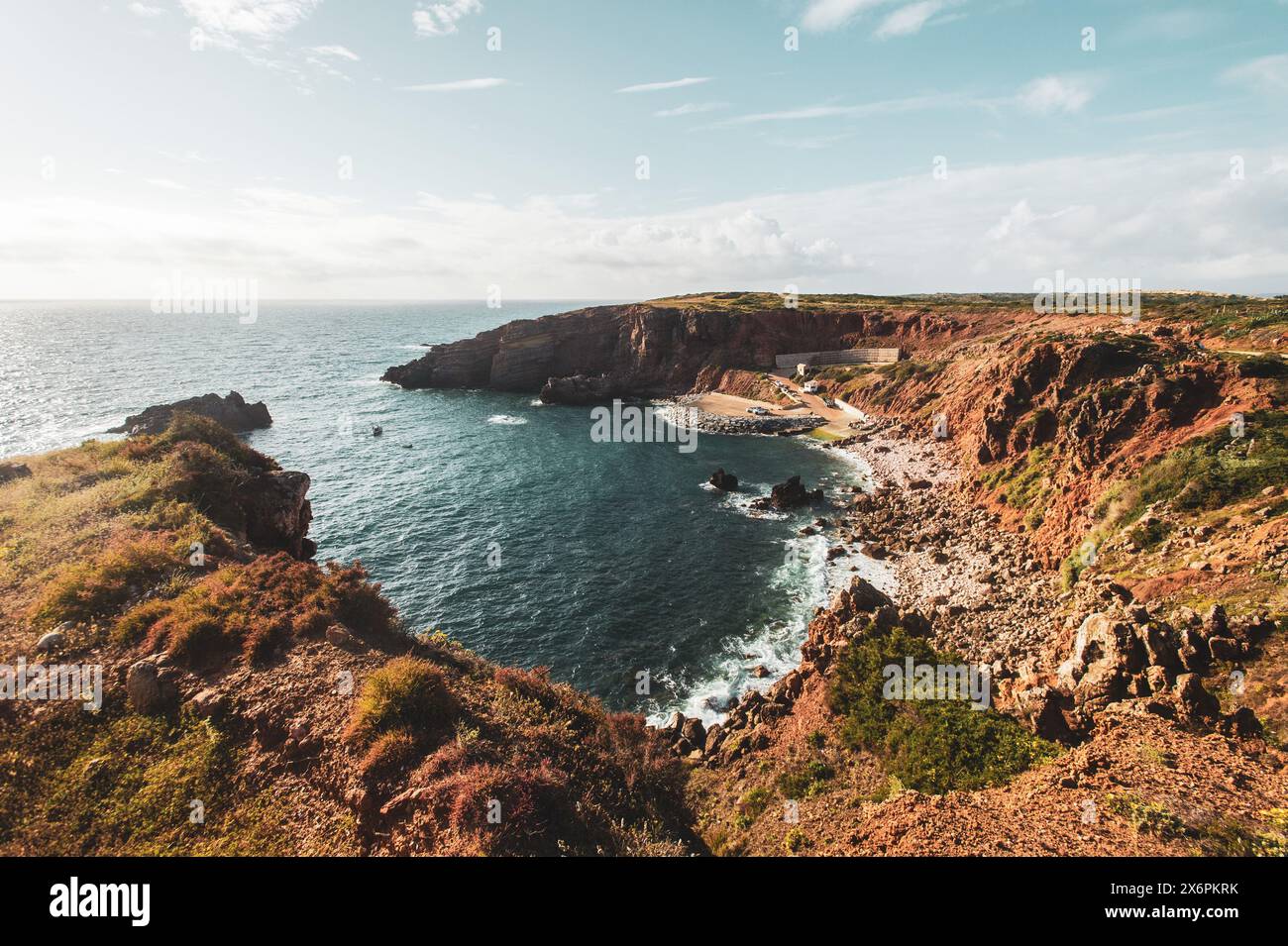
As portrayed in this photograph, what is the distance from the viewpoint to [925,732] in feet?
60.2

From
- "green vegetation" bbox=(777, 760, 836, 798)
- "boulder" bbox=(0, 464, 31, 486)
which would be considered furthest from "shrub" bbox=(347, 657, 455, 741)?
"boulder" bbox=(0, 464, 31, 486)

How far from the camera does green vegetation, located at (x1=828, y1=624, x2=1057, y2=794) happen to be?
16.6 meters

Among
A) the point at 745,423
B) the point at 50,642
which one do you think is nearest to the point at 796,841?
the point at 50,642

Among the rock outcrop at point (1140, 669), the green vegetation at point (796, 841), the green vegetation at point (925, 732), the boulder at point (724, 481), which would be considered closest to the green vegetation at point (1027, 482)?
the rock outcrop at point (1140, 669)

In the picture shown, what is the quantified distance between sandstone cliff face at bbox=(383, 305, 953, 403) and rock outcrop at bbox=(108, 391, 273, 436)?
31.6 meters

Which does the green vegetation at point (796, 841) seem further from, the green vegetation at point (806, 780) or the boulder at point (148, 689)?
the boulder at point (148, 689)

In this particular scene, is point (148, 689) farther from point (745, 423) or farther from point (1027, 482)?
point (745, 423)

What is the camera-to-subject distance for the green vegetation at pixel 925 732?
16.6 m

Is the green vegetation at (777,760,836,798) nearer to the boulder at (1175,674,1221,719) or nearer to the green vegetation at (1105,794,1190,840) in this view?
the green vegetation at (1105,794,1190,840)

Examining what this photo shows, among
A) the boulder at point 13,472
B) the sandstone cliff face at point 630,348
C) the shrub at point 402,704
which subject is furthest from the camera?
the sandstone cliff face at point 630,348

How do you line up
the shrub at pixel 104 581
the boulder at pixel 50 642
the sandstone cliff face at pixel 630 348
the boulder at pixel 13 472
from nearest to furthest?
the boulder at pixel 50 642 < the shrub at pixel 104 581 < the boulder at pixel 13 472 < the sandstone cliff face at pixel 630 348

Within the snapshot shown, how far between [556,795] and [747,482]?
45632 mm

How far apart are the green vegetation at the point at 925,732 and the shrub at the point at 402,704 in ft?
46.3
